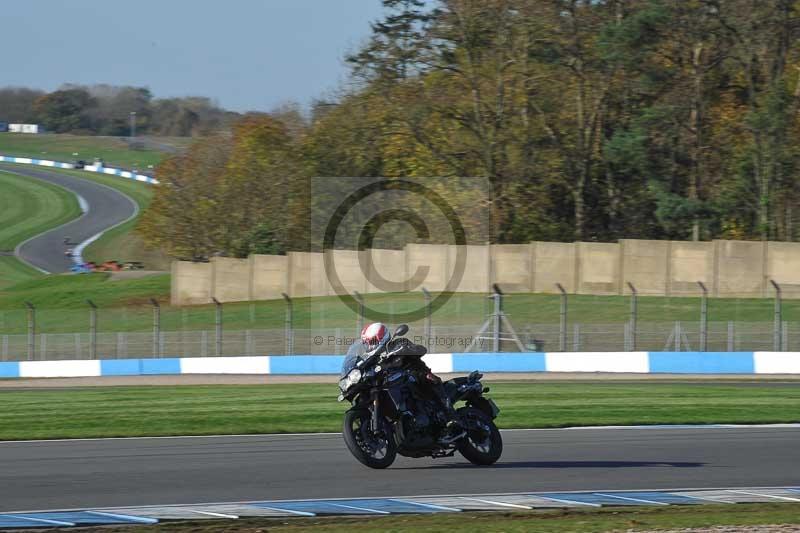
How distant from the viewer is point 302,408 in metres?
19.7

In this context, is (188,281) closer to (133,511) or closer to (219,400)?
(219,400)

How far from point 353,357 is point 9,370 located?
82.8 ft

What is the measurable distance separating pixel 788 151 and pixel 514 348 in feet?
70.0

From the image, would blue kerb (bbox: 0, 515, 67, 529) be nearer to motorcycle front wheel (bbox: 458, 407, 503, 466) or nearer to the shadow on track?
the shadow on track

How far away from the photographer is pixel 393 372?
12039 mm

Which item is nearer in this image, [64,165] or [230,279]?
[230,279]

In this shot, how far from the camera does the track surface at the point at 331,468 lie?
10.9 meters

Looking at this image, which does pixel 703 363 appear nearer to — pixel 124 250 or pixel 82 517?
pixel 82 517

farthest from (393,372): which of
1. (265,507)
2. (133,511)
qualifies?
(133,511)

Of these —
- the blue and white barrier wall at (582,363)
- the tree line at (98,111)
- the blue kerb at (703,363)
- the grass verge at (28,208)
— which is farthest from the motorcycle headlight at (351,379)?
the tree line at (98,111)

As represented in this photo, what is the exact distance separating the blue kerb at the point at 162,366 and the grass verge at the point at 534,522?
24090 millimetres

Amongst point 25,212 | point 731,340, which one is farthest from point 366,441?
point 25,212

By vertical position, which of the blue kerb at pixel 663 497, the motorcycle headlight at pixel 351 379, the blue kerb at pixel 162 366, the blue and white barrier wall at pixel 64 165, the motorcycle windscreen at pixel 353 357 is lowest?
the blue kerb at pixel 162 366

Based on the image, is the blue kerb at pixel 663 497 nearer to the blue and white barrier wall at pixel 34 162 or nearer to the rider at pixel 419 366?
the rider at pixel 419 366
